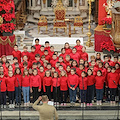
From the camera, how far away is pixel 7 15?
52.5 ft

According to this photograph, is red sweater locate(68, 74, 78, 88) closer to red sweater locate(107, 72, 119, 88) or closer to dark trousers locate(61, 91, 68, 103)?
dark trousers locate(61, 91, 68, 103)

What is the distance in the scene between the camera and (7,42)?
658 inches

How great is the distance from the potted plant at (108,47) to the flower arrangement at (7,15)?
4303 millimetres

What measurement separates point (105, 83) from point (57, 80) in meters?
1.65

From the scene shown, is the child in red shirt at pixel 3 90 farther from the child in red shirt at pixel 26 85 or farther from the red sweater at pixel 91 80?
the red sweater at pixel 91 80

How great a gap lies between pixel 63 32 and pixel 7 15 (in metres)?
5.95

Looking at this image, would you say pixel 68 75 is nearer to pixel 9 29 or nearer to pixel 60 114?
pixel 60 114

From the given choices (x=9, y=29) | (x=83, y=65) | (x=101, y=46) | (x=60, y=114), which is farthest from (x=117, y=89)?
(x=9, y=29)

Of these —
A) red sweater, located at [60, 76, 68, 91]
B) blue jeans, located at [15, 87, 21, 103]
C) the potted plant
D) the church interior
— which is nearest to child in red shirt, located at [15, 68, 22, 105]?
blue jeans, located at [15, 87, 21, 103]

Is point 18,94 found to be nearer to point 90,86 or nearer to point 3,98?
point 3,98

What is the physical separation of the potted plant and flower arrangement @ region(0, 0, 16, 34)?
4.30 metres

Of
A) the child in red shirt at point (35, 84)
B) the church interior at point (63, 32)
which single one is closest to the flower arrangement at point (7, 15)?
the church interior at point (63, 32)

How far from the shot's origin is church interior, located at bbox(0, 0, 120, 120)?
34.9 ft

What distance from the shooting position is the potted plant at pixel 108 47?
54.4 feet
